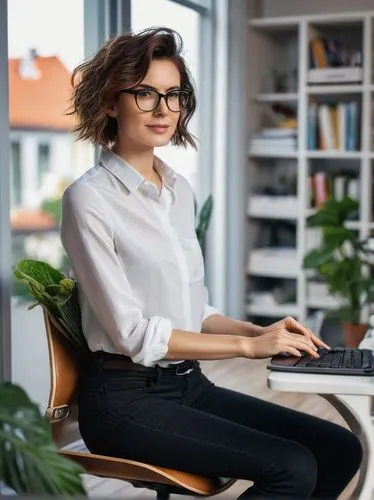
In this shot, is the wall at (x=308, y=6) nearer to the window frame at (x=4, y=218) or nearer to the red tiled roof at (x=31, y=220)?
the red tiled roof at (x=31, y=220)

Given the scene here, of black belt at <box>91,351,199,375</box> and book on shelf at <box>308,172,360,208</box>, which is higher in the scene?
book on shelf at <box>308,172,360,208</box>

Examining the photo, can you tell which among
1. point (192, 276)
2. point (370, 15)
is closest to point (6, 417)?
point (192, 276)

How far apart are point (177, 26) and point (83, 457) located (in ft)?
11.4

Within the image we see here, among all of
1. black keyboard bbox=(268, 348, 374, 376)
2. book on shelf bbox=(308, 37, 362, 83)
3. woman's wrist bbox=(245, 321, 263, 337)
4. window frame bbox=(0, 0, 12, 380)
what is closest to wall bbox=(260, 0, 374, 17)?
book on shelf bbox=(308, 37, 362, 83)

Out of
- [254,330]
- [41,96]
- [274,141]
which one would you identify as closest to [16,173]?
[41,96]

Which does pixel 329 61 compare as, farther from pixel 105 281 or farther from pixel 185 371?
pixel 105 281

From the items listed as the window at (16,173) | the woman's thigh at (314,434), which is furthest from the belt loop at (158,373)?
the window at (16,173)

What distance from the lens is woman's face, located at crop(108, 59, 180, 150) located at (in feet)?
6.70

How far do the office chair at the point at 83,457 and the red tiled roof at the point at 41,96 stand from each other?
1.61m

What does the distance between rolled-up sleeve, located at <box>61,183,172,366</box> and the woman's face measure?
0.18 meters

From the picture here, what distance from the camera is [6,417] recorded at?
1.50 m

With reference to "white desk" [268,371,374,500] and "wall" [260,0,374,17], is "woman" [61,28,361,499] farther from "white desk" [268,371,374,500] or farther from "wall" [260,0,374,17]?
"wall" [260,0,374,17]

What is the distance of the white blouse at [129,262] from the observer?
1913 mm

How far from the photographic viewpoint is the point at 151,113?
2045 millimetres
